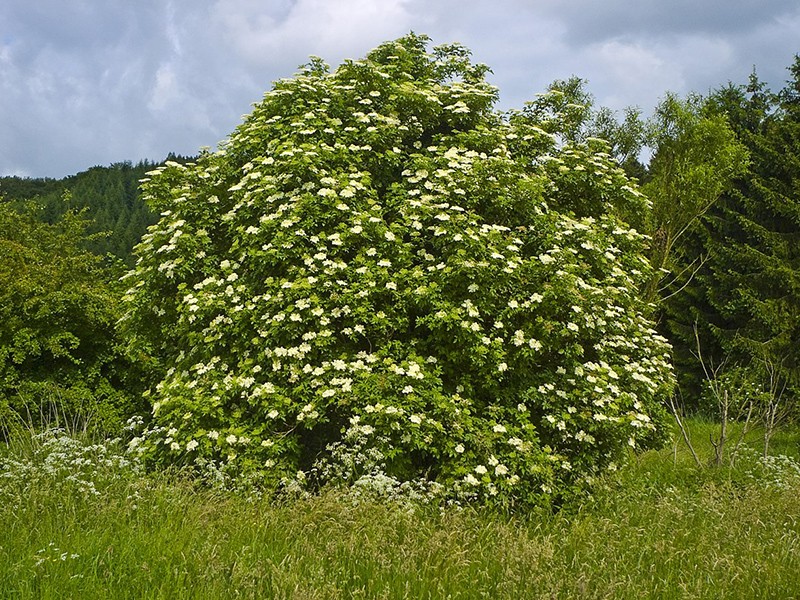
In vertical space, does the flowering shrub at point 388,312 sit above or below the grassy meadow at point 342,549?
above

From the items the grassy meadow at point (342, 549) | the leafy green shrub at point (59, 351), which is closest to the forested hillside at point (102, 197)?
the leafy green shrub at point (59, 351)

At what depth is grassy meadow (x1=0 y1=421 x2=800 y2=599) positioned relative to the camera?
12.6 feet

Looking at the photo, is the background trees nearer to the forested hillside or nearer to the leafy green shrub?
the leafy green shrub

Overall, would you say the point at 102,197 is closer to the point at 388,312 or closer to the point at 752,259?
the point at 752,259

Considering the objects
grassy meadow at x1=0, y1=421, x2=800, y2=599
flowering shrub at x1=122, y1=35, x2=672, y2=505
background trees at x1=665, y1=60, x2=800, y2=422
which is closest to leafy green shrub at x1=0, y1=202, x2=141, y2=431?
flowering shrub at x1=122, y1=35, x2=672, y2=505

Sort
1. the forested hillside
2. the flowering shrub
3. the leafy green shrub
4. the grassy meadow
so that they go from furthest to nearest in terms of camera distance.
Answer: the forested hillside
the leafy green shrub
the flowering shrub
the grassy meadow

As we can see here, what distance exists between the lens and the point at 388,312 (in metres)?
8.22

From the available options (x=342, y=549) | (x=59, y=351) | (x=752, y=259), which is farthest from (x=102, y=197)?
(x=342, y=549)

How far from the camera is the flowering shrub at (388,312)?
7648mm

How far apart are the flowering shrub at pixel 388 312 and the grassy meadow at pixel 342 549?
1.57 meters

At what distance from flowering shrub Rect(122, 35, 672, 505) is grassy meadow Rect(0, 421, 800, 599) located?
157 centimetres

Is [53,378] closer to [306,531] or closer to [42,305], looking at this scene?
[42,305]

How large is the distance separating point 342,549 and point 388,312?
4074 millimetres

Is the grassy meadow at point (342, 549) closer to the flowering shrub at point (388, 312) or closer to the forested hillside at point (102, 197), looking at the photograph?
the flowering shrub at point (388, 312)
